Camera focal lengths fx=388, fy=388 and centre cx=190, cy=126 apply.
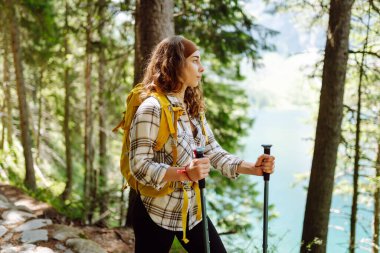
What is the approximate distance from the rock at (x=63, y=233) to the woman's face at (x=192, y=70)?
10.2 feet

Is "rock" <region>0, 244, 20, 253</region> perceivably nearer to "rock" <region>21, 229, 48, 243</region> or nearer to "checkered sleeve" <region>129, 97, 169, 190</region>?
"rock" <region>21, 229, 48, 243</region>

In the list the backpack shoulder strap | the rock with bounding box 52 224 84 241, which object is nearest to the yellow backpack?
the backpack shoulder strap

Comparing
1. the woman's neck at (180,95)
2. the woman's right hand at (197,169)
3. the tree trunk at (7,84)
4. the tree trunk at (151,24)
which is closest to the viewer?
the woman's right hand at (197,169)

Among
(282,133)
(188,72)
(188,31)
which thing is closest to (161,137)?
(188,72)

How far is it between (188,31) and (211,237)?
574 cm

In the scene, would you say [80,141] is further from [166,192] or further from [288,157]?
[288,157]

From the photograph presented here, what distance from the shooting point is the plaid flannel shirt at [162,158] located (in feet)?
7.53

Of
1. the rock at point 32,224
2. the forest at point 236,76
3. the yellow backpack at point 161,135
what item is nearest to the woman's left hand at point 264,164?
the yellow backpack at point 161,135

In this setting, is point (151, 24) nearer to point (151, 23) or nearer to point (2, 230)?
point (151, 23)

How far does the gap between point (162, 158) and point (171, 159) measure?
0.19 ft

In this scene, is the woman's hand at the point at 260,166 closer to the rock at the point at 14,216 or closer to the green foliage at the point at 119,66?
the rock at the point at 14,216

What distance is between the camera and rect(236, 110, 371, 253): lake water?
9488mm

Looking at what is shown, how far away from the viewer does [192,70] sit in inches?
103

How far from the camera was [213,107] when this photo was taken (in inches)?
453
